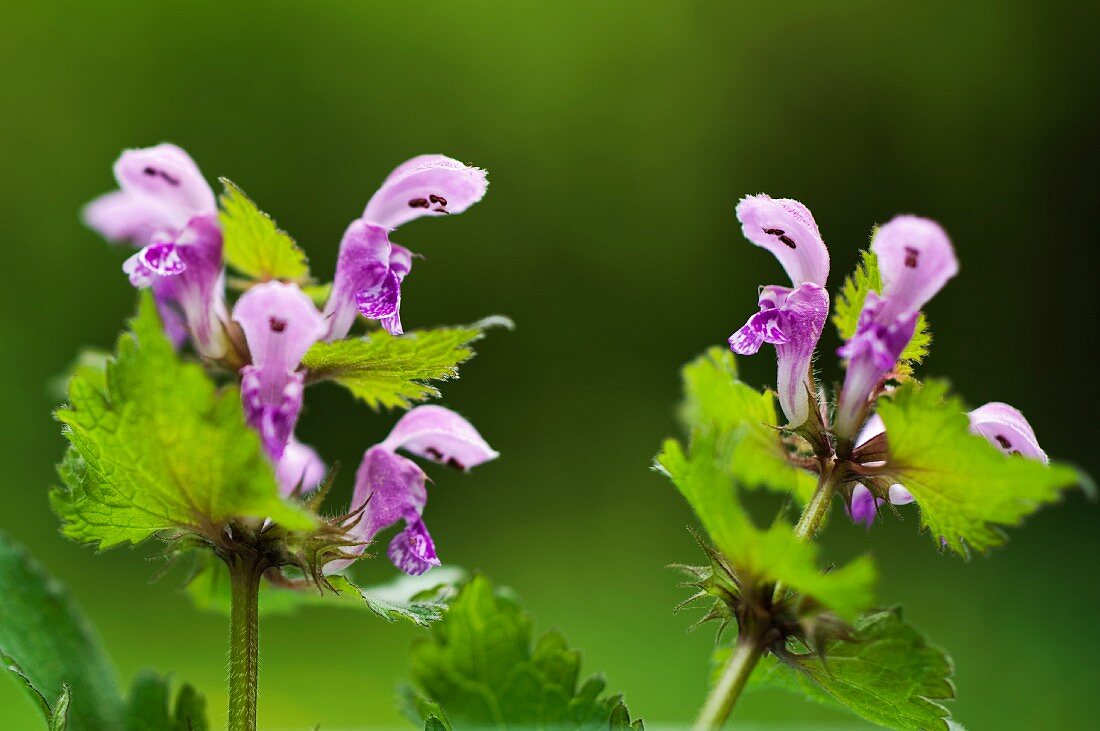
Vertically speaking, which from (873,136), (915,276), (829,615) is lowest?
(829,615)

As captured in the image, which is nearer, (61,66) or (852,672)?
(852,672)

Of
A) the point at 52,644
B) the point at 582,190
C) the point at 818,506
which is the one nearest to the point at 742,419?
the point at 818,506

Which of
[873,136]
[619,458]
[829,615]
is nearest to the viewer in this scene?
[829,615]

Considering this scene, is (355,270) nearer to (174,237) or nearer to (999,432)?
(174,237)

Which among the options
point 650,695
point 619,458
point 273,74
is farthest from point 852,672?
point 273,74

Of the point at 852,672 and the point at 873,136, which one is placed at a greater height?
the point at 873,136

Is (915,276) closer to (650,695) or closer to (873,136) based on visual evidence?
(650,695)

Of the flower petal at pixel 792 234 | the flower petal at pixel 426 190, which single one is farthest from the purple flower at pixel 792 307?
the flower petal at pixel 426 190

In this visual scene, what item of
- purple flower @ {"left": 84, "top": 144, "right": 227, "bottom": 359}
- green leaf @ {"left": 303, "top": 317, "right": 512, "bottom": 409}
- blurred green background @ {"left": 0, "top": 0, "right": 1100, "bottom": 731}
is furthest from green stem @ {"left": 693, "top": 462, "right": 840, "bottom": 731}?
blurred green background @ {"left": 0, "top": 0, "right": 1100, "bottom": 731}
